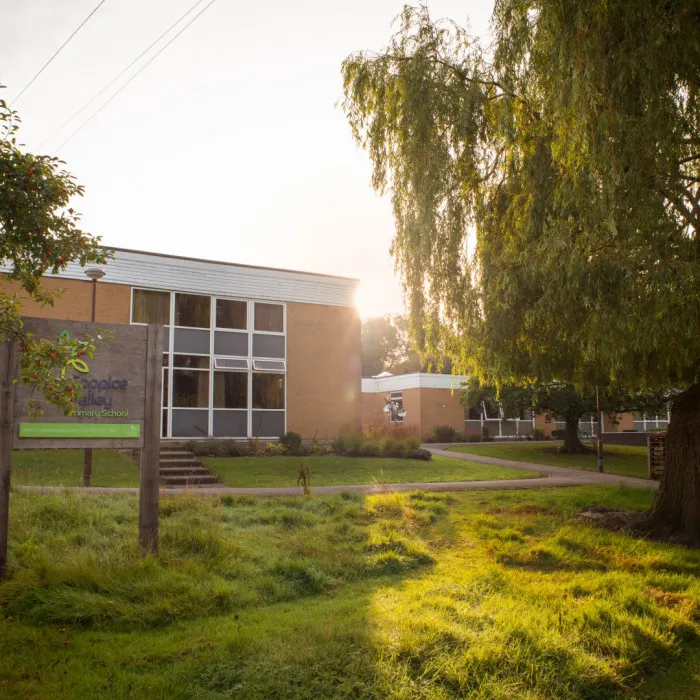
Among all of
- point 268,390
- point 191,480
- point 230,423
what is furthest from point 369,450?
point 191,480

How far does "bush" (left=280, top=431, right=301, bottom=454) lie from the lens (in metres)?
22.7

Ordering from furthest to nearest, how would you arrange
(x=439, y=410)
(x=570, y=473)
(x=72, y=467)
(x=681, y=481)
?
(x=439, y=410), (x=570, y=473), (x=72, y=467), (x=681, y=481)

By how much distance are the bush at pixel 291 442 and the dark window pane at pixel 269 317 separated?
4313 millimetres

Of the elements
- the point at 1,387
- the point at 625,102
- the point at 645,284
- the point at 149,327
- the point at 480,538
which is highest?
the point at 625,102

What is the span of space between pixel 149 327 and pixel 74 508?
2882 millimetres

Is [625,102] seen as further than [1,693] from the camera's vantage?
Yes

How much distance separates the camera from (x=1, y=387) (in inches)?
253

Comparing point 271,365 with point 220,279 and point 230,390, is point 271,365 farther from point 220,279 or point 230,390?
point 220,279

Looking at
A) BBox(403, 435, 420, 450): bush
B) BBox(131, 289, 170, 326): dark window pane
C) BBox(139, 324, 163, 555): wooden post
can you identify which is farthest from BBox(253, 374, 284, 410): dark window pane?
BBox(139, 324, 163, 555): wooden post

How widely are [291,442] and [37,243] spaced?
18.3 m

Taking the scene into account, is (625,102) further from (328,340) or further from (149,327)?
(328,340)

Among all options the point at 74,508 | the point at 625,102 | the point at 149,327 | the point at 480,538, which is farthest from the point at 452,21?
the point at 74,508

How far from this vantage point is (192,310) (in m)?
23.7

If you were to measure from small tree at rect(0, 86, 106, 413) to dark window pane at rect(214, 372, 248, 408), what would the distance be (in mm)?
18455
